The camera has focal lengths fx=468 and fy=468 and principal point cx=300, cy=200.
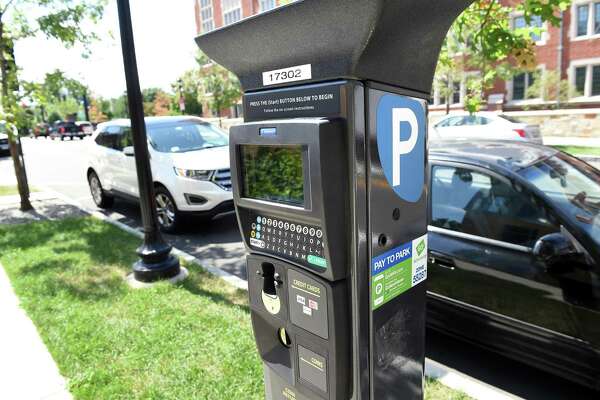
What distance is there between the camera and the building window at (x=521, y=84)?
26.4m

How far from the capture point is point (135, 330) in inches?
135

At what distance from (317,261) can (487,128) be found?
12440mm

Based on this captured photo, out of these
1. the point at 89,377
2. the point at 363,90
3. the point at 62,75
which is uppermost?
the point at 62,75

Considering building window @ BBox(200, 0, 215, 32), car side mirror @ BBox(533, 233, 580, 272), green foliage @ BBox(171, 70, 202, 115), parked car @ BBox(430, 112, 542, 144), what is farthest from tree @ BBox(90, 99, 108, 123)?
car side mirror @ BBox(533, 233, 580, 272)

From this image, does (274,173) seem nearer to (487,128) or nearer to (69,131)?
(487,128)

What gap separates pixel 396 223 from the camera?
5.42ft

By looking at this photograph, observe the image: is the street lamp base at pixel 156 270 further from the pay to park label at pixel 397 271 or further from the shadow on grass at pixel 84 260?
the pay to park label at pixel 397 271

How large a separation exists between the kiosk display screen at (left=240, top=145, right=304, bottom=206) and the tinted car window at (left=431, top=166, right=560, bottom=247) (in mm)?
1821

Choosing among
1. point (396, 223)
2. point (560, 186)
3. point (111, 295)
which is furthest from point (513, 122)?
point (396, 223)

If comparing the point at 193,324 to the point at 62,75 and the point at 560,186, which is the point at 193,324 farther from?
the point at 62,75

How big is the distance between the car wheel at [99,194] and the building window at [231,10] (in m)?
27.9

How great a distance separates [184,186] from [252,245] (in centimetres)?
457

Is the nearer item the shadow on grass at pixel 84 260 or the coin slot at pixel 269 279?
the coin slot at pixel 269 279

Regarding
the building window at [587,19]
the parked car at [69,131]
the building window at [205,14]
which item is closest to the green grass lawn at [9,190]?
the building window at [587,19]
